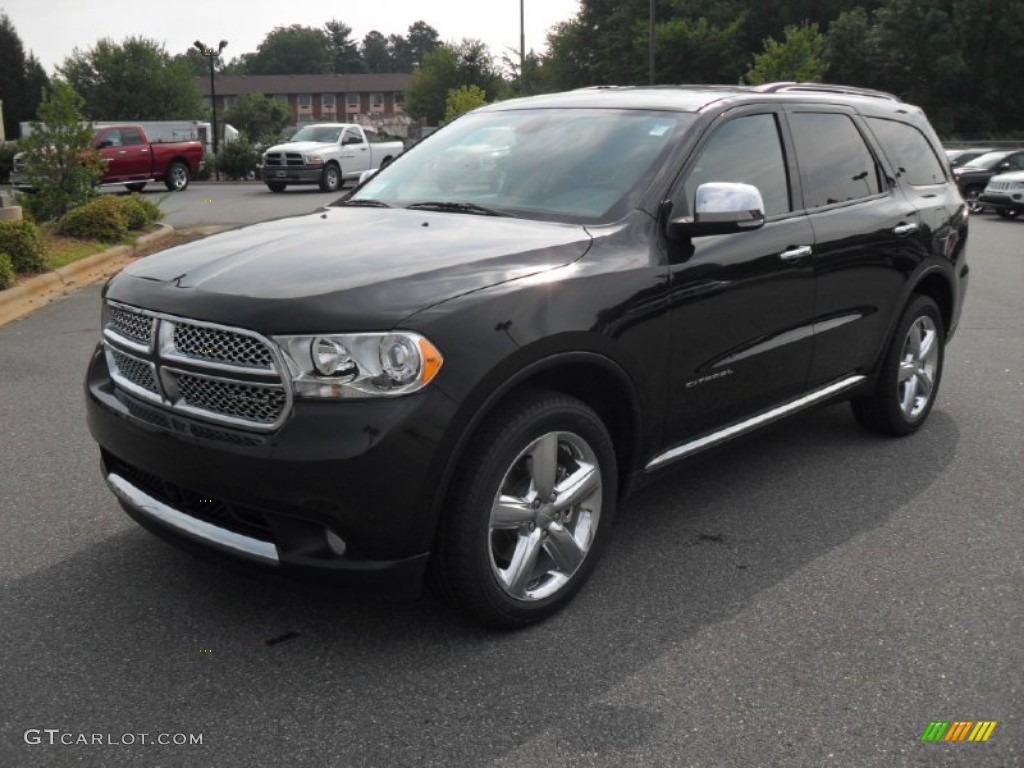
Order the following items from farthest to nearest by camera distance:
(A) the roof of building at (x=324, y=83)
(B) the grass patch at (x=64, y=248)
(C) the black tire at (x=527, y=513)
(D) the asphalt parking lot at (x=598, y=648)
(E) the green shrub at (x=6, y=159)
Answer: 1. (A) the roof of building at (x=324, y=83)
2. (E) the green shrub at (x=6, y=159)
3. (B) the grass patch at (x=64, y=248)
4. (C) the black tire at (x=527, y=513)
5. (D) the asphalt parking lot at (x=598, y=648)

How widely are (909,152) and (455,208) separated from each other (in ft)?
9.36

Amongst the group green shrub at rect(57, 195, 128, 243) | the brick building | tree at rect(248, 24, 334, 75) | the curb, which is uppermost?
tree at rect(248, 24, 334, 75)

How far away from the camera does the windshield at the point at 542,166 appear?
3848 millimetres

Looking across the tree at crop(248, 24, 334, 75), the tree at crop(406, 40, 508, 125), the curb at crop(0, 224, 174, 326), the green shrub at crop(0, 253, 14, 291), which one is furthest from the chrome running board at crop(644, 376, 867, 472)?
the tree at crop(248, 24, 334, 75)

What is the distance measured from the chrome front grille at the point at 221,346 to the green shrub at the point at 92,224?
1125 cm

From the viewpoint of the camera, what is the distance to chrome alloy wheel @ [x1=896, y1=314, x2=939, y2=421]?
17.9 feet

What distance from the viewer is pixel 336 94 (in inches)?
4843

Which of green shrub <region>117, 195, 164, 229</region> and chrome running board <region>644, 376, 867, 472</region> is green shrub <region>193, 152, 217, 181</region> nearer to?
green shrub <region>117, 195, 164, 229</region>

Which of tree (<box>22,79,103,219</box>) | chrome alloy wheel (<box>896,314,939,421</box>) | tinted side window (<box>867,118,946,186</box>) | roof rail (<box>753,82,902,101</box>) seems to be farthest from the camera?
tree (<box>22,79,103,219</box>)

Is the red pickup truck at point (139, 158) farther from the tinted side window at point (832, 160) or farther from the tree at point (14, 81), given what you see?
the tree at point (14, 81)

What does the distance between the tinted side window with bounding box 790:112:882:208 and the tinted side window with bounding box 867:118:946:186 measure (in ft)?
0.84

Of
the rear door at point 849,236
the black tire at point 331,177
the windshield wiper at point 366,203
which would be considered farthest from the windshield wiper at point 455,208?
the black tire at point 331,177

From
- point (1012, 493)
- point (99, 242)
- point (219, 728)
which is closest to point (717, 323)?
point (1012, 493)

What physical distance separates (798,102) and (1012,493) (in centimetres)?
209
